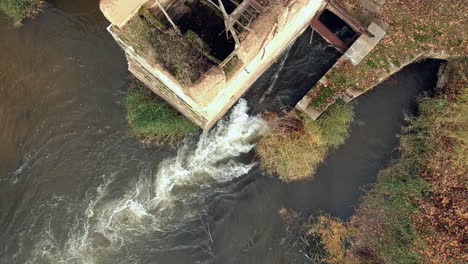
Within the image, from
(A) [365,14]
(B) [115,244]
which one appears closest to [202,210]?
(B) [115,244]

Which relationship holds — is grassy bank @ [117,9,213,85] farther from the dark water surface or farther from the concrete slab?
the concrete slab

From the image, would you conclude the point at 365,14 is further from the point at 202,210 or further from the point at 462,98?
Answer: the point at 202,210

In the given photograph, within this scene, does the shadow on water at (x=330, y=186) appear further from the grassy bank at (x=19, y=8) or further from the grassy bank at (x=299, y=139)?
the grassy bank at (x=19, y=8)

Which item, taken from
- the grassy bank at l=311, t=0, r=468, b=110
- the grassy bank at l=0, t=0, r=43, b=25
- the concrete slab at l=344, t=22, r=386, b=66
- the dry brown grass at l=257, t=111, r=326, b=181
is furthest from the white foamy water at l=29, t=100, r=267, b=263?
the grassy bank at l=0, t=0, r=43, b=25

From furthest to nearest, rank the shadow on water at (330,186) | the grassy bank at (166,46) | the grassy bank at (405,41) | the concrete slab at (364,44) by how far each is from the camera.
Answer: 1. the shadow on water at (330,186)
2. the grassy bank at (405,41)
3. the concrete slab at (364,44)
4. the grassy bank at (166,46)

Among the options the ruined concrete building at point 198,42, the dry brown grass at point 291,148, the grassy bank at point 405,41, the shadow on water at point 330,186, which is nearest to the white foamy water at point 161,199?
the dry brown grass at point 291,148

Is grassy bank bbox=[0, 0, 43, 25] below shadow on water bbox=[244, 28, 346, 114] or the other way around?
below

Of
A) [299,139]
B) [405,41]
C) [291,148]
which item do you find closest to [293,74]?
[299,139]
